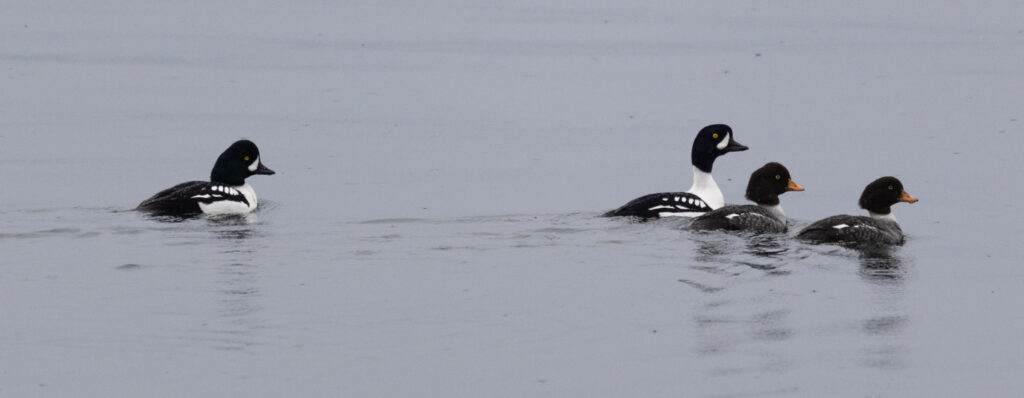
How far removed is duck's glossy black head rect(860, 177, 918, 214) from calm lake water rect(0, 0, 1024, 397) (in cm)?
40

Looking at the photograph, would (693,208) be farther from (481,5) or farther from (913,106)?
(481,5)

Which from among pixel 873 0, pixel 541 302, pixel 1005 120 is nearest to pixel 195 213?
pixel 541 302

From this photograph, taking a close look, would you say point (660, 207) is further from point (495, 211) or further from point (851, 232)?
point (851, 232)

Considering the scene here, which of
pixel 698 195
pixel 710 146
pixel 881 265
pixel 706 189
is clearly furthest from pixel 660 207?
pixel 881 265

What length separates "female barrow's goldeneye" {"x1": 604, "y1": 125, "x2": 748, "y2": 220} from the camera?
15.6 metres

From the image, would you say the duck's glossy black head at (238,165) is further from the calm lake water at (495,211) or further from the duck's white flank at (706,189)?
the duck's white flank at (706,189)

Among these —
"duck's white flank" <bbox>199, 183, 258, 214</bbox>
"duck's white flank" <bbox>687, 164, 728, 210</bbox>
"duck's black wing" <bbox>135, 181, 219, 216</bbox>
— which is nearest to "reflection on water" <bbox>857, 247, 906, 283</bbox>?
"duck's white flank" <bbox>687, 164, 728, 210</bbox>

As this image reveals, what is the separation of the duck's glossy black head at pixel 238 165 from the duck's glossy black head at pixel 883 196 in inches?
233

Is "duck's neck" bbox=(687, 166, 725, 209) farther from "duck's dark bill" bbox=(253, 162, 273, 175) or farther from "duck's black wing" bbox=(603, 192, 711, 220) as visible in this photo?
"duck's dark bill" bbox=(253, 162, 273, 175)

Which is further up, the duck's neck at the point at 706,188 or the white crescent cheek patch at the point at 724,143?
the white crescent cheek patch at the point at 724,143

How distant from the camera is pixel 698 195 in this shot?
1689 cm

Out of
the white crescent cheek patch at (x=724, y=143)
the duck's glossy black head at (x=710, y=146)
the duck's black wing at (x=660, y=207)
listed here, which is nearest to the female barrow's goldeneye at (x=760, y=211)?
the duck's black wing at (x=660, y=207)

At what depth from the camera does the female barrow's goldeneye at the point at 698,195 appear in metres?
15.6

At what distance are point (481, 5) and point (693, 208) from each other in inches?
904
